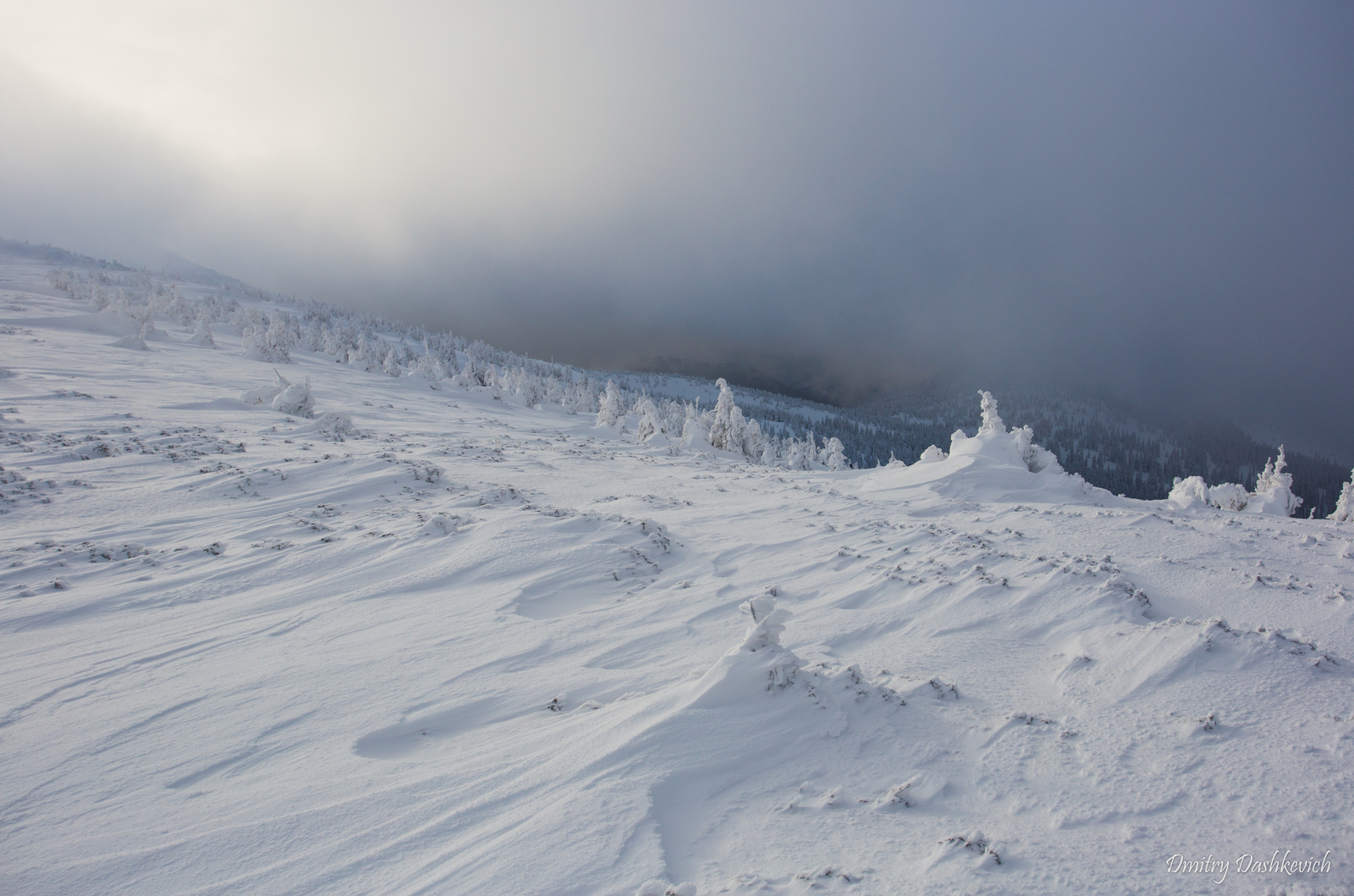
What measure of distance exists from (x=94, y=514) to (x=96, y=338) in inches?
1296

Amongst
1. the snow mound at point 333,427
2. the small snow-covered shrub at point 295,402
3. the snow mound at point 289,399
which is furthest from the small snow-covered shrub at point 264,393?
the snow mound at point 333,427

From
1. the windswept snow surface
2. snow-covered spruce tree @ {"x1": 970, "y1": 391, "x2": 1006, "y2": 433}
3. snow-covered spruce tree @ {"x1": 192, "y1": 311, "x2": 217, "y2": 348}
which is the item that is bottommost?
the windswept snow surface

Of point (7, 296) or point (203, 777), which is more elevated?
point (7, 296)

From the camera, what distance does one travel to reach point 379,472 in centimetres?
1316

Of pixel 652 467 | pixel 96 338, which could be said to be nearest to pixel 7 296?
pixel 96 338

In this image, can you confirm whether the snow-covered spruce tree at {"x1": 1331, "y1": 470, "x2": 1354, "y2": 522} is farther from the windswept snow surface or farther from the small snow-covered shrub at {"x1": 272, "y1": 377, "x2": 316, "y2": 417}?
the small snow-covered shrub at {"x1": 272, "y1": 377, "x2": 316, "y2": 417}

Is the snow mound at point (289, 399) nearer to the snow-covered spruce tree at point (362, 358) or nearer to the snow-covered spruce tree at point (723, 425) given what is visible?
the snow-covered spruce tree at point (362, 358)

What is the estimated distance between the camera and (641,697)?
4.94 metres

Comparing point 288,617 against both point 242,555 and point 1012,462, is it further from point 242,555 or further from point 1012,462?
point 1012,462

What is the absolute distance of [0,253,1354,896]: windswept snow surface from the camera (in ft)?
10.7

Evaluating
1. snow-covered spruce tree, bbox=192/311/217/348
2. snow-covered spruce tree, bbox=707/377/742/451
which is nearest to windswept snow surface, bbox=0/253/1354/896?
snow-covered spruce tree, bbox=192/311/217/348

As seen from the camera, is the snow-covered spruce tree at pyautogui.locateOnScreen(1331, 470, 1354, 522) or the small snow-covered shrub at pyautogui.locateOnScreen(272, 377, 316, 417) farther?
the snow-covered spruce tree at pyautogui.locateOnScreen(1331, 470, 1354, 522)

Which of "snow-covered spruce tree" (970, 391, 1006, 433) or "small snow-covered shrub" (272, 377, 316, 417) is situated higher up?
"snow-covered spruce tree" (970, 391, 1006, 433)

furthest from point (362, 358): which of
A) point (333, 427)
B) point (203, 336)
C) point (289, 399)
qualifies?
point (333, 427)
